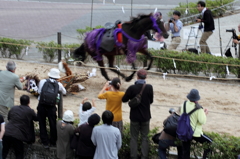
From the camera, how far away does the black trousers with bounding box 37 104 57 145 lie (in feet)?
24.2

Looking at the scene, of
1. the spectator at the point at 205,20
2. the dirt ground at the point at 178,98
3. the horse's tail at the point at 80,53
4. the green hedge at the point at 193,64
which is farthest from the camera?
the spectator at the point at 205,20

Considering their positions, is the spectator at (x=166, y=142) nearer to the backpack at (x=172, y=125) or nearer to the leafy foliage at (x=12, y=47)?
the backpack at (x=172, y=125)

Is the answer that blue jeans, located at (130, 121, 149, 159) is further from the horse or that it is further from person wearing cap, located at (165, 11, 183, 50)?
person wearing cap, located at (165, 11, 183, 50)

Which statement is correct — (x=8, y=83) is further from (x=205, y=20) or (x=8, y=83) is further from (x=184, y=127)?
(x=205, y=20)

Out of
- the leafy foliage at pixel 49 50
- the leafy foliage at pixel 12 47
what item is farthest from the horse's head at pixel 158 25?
the leafy foliage at pixel 12 47

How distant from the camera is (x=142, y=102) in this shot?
7031mm

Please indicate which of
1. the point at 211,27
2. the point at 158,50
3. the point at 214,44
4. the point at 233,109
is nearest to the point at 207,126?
the point at 233,109

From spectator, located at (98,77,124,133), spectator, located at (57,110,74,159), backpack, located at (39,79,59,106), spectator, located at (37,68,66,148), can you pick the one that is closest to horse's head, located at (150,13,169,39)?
spectator, located at (98,77,124,133)

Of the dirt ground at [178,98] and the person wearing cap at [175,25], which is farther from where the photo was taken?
the person wearing cap at [175,25]

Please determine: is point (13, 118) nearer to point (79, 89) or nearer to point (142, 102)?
point (142, 102)

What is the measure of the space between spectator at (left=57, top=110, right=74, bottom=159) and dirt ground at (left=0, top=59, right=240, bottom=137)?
7.59ft

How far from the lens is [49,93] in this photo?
23.9ft

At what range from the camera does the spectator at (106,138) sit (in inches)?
251

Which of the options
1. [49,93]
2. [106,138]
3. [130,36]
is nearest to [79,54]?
[130,36]
